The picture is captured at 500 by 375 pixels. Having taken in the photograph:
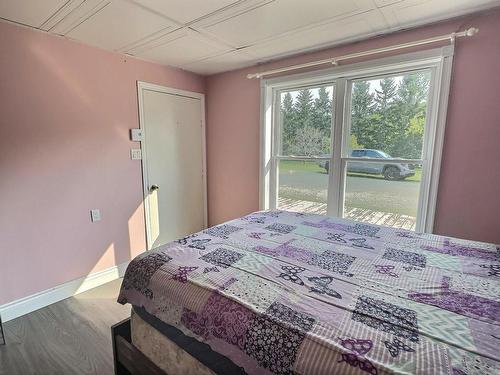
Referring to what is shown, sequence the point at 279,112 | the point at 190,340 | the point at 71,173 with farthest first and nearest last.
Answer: the point at 279,112 → the point at 71,173 → the point at 190,340

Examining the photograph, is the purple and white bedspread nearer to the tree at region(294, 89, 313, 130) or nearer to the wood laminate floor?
the wood laminate floor

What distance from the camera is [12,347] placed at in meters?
1.82

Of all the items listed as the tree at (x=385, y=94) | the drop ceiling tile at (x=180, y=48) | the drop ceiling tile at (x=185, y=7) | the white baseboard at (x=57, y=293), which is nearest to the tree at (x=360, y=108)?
the tree at (x=385, y=94)

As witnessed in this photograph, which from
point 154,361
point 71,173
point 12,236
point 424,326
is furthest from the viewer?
point 71,173

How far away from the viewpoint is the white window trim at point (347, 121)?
2.07m

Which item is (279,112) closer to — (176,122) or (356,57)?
(356,57)

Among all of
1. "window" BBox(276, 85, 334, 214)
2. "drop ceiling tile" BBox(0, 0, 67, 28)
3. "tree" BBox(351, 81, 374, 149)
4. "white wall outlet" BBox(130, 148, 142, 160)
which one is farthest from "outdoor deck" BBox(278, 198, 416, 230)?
"drop ceiling tile" BBox(0, 0, 67, 28)

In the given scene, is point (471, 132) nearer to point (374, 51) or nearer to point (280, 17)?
point (374, 51)

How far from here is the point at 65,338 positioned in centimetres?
191

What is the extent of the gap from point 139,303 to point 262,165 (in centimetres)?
211

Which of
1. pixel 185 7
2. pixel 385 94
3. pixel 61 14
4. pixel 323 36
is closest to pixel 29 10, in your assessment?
pixel 61 14

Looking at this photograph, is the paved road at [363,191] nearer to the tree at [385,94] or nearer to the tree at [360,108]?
the tree at [360,108]

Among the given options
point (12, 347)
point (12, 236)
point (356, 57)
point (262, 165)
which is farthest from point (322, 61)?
point (12, 347)

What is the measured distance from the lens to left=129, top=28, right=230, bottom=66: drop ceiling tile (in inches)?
88.2
